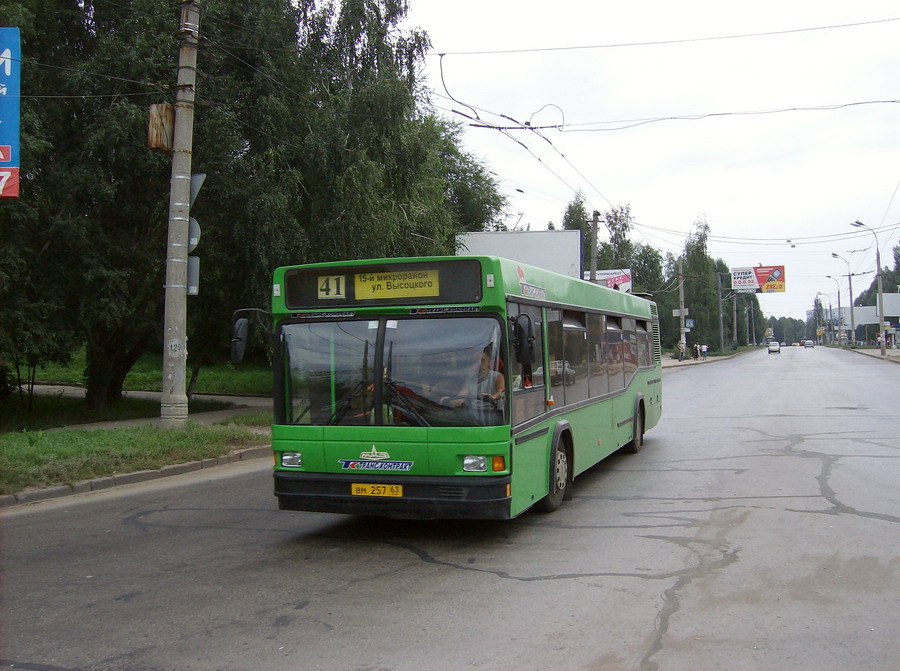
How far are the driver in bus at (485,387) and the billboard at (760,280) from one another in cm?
7792

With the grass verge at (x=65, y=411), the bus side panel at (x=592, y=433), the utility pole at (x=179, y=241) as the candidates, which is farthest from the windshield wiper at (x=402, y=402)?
the grass verge at (x=65, y=411)

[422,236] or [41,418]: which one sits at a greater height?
[422,236]

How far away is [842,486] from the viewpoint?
9172mm

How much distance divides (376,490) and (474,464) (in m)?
0.89

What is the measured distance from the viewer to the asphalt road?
4324mm

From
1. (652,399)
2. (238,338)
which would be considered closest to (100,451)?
(238,338)

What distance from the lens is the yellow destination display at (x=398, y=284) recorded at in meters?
6.73

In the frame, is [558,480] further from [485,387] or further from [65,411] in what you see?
[65,411]

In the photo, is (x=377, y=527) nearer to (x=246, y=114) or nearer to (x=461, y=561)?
(x=461, y=561)

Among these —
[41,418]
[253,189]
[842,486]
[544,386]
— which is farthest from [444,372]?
[41,418]

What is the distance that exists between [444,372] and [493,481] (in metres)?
0.98

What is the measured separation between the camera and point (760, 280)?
3145 inches

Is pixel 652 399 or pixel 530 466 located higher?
pixel 652 399

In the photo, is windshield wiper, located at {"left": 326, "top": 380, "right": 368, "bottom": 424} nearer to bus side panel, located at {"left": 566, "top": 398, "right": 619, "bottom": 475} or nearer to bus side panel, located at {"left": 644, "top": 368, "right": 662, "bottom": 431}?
bus side panel, located at {"left": 566, "top": 398, "right": 619, "bottom": 475}
